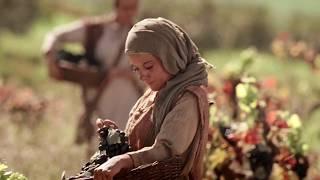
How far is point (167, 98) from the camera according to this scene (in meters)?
4.77

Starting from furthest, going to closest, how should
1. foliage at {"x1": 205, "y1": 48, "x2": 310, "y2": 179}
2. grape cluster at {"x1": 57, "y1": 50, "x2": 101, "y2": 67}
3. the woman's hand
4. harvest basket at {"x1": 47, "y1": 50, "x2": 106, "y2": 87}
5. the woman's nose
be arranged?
grape cluster at {"x1": 57, "y1": 50, "x2": 101, "y2": 67}
harvest basket at {"x1": 47, "y1": 50, "x2": 106, "y2": 87}
foliage at {"x1": 205, "y1": 48, "x2": 310, "y2": 179}
the woman's nose
the woman's hand

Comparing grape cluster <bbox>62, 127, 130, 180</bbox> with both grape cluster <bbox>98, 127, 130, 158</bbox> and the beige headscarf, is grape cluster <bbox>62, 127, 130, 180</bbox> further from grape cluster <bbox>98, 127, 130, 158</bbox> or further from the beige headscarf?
the beige headscarf

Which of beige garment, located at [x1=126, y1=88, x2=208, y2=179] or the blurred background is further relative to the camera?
the blurred background

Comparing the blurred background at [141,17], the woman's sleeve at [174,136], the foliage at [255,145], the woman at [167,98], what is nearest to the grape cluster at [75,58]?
the blurred background at [141,17]

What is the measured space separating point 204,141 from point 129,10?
3.43m

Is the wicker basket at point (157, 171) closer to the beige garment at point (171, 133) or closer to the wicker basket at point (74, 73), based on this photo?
the beige garment at point (171, 133)

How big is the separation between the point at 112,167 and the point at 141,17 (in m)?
10.8

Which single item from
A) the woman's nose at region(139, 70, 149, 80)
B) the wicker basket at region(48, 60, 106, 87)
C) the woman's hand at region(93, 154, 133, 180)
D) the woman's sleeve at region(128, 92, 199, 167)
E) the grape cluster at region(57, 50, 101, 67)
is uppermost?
the grape cluster at region(57, 50, 101, 67)

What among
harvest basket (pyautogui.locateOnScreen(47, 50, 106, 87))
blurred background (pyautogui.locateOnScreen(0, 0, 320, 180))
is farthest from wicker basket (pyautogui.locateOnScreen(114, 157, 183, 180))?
harvest basket (pyautogui.locateOnScreen(47, 50, 106, 87))

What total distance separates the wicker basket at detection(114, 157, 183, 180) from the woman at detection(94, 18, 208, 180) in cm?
4

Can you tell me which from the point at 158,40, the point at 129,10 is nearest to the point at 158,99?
the point at 158,40

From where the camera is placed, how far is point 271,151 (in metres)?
7.02

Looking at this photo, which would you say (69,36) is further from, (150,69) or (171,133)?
(171,133)

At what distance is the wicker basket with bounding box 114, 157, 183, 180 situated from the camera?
14.9 feet
